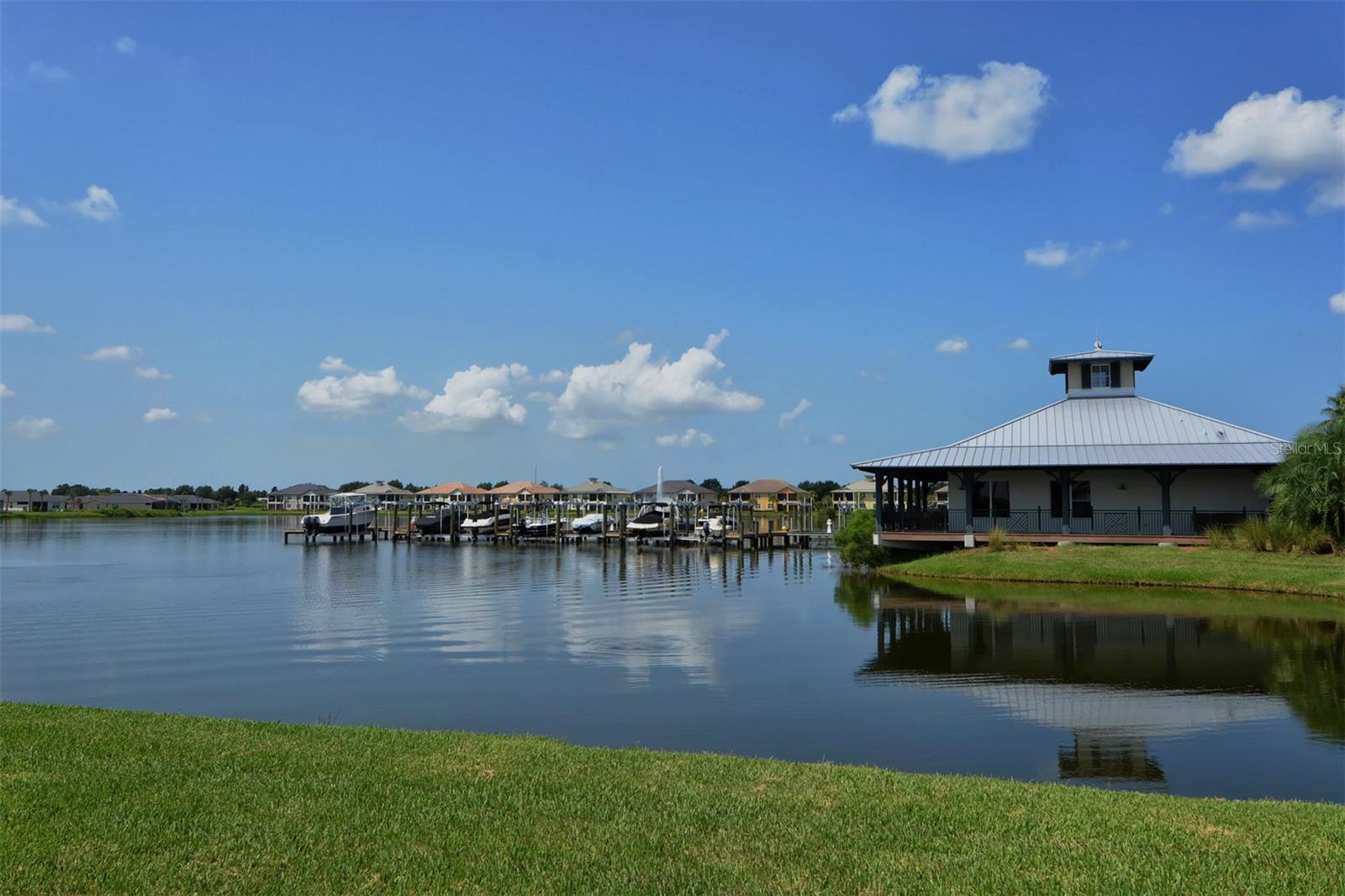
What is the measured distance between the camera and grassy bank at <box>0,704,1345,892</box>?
623 cm

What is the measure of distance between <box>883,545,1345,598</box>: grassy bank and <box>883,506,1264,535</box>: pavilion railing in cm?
151

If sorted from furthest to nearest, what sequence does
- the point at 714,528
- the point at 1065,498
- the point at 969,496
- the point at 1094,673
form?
1. the point at 714,528
2. the point at 969,496
3. the point at 1065,498
4. the point at 1094,673

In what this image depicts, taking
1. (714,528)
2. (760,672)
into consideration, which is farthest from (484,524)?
(760,672)

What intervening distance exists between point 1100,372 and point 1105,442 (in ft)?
16.3

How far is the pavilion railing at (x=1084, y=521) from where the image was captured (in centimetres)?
3659

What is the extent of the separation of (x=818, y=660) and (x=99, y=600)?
2435 cm

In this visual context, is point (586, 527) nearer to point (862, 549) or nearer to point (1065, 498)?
point (862, 549)

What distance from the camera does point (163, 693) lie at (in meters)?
16.1

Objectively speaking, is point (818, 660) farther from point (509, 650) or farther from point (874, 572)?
point (874, 572)

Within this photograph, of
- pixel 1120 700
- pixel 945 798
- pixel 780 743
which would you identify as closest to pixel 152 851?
pixel 945 798

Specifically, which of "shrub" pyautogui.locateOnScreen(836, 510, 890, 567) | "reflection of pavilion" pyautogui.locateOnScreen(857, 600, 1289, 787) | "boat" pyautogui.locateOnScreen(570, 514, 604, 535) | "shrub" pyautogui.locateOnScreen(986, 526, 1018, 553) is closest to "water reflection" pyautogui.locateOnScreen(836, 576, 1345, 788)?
"reflection of pavilion" pyautogui.locateOnScreen(857, 600, 1289, 787)

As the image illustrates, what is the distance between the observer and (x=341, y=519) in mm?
76875

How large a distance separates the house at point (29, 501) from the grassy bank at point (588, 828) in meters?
180

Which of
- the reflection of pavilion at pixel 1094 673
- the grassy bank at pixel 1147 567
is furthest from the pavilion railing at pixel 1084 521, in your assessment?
the reflection of pavilion at pixel 1094 673
